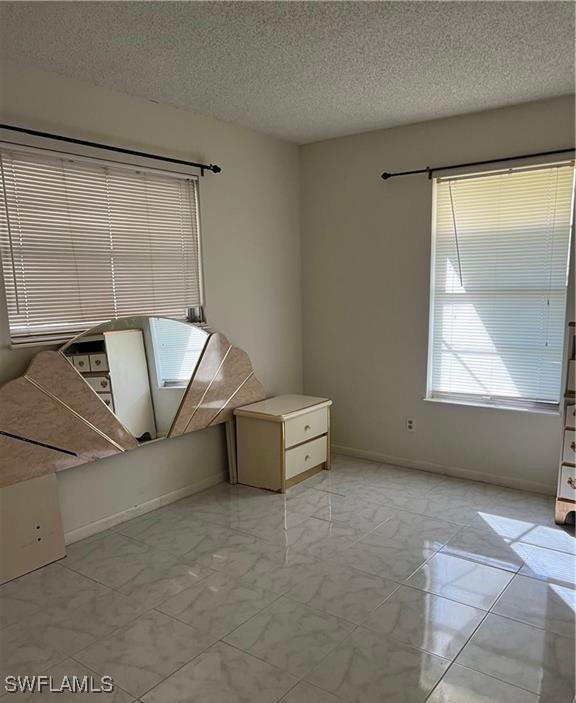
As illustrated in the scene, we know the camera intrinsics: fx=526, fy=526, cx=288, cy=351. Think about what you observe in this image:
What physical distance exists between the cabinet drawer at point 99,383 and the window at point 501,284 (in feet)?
7.59

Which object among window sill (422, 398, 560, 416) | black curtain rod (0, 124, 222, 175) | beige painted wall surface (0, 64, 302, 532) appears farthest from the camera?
window sill (422, 398, 560, 416)

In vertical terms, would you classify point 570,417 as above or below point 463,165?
below

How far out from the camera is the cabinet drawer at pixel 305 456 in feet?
12.1

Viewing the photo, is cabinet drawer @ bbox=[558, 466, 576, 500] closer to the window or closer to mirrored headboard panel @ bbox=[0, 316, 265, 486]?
the window

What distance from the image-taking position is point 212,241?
12.1ft

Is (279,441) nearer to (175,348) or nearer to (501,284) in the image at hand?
(175,348)

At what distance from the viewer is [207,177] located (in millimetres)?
3629

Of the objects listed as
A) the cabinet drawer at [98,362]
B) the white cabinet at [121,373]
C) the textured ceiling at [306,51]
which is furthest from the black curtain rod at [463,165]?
the cabinet drawer at [98,362]

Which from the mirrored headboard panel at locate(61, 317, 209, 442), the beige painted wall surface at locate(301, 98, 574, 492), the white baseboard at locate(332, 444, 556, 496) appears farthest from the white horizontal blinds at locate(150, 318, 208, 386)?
the white baseboard at locate(332, 444, 556, 496)

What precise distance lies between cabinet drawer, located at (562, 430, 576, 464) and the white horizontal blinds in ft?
7.62

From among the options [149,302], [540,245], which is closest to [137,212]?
[149,302]

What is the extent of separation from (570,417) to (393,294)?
153 centimetres

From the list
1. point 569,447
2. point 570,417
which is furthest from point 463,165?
point 569,447

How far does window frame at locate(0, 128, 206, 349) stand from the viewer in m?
2.61
